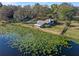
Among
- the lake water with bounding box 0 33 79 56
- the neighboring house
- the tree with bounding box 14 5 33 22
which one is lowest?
the lake water with bounding box 0 33 79 56

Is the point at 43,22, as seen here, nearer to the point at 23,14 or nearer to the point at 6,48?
the point at 23,14

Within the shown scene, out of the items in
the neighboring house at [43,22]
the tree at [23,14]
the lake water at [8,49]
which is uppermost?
the tree at [23,14]

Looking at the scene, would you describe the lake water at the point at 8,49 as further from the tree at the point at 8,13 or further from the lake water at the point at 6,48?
the tree at the point at 8,13

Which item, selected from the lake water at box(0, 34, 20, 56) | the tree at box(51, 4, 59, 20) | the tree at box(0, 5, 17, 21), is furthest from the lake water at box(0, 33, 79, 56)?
the tree at box(51, 4, 59, 20)

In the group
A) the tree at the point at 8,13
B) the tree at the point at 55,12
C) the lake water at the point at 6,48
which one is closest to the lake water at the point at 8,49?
the lake water at the point at 6,48

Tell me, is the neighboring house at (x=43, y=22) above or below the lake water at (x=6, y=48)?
above

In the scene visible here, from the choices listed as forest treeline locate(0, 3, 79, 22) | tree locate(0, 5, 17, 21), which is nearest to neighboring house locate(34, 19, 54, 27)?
forest treeline locate(0, 3, 79, 22)

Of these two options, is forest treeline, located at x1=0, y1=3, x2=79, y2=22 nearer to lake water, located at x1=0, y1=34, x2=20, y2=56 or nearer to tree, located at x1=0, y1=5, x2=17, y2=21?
tree, located at x1=0, y1=5, x2=17, y2=21

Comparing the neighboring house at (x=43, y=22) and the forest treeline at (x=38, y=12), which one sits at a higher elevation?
the forest treeline at (x=38, y=12)

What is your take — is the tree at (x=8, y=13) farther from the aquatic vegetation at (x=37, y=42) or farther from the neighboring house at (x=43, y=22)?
the neighboring house at (x=43, y=22)

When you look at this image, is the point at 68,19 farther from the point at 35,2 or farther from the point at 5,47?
the point at 5,47

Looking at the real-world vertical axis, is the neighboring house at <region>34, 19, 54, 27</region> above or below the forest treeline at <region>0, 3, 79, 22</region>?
below

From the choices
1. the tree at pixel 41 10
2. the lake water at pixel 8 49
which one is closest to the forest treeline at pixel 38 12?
the tree at pixel 41 10
